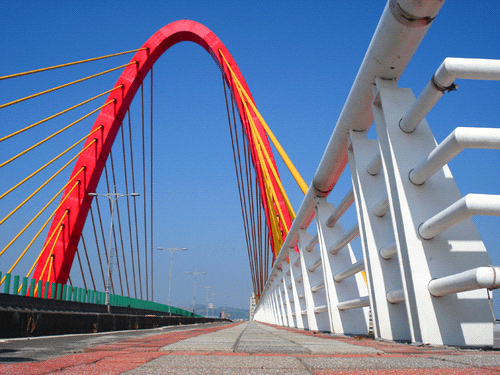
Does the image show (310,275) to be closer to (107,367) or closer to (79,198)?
(107,367)

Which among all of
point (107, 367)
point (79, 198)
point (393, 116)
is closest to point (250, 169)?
point (79, 198)

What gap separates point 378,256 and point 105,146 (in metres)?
16.2

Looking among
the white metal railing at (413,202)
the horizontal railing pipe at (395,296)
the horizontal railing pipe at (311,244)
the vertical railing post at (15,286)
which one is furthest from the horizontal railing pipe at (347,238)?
the vertical railing post at (15,286)

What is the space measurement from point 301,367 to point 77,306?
12.0 metres

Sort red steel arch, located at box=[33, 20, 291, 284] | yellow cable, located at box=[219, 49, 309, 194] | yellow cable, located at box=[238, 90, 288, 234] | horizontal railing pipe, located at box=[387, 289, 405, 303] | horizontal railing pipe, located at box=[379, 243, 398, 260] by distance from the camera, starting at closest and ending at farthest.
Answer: horizontal railing pipe, located at box=[387, 289, 405, 303], horizontal railing pipe, located at box=[379, 243, 398, 260], yellow cable, located at box=[219, 49, 309, 194], yellow cable, located at box=[238, 90, 288, 234], red steel arch, located at box=[33, 20, 291, 284]

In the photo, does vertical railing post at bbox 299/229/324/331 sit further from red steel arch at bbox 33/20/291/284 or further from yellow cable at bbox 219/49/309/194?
red steel arch at bbox 33/20/291/284

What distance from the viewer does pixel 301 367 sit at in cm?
171

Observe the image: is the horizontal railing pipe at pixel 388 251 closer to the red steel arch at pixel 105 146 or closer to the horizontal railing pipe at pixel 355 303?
the horizontal railing pipe at pixel 355 303

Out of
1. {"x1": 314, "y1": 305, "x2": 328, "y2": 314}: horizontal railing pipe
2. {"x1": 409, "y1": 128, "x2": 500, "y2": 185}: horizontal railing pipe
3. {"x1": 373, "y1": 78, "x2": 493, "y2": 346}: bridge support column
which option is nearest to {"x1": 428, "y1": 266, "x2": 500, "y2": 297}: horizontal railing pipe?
{"x1": 373, "y1": 78, "x2": 493, "y2": 346}: bridge support column

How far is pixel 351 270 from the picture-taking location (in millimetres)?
4020

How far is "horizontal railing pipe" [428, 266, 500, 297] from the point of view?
2.09m

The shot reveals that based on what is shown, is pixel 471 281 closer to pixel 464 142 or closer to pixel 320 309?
pixel 464 142

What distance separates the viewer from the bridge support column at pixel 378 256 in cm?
315

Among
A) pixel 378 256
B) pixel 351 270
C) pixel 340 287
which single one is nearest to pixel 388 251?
pixel 378 256
